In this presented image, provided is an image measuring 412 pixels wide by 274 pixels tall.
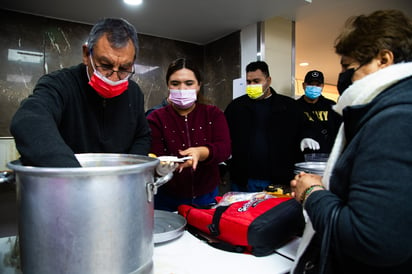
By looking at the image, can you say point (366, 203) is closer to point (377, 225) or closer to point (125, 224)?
point (377, 225)

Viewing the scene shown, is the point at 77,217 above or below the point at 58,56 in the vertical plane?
below

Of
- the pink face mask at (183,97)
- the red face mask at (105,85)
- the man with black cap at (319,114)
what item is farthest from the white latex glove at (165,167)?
the man with black cap at (319,114)

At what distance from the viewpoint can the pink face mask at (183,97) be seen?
1.58m

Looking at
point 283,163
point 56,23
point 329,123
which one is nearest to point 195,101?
point 283,163

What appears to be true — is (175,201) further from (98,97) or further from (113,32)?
(113,32)

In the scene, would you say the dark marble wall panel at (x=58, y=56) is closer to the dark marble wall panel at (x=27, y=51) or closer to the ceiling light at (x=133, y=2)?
the dark marble wall panel at (x=27, y=51)

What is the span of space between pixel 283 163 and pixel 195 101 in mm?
977

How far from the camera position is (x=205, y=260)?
2.77ft

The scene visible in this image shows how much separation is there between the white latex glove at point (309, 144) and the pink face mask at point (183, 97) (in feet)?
3.54

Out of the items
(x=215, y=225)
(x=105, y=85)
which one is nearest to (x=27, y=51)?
(x=105, y=85)

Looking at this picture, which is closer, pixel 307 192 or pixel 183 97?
pixel 307 192

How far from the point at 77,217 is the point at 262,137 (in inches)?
73.3

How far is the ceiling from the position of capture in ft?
8.46

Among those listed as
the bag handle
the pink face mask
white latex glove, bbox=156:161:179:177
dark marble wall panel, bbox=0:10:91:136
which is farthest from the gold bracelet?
dark marble wall panel, bbox=0:10:91:136
